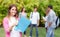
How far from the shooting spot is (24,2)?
55.7ft

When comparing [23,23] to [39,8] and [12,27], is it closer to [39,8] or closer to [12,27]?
[12,27]

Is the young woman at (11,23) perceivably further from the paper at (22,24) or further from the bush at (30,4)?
the bush at (30,4)

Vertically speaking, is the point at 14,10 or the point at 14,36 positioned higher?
the point at 14,10

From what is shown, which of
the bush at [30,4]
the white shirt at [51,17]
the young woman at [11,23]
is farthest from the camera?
the bush at [30,4]

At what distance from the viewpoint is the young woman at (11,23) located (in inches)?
165

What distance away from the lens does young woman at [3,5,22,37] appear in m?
4.20

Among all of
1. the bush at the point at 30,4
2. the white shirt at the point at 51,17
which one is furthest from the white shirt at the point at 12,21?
the bush at the point at 30,4

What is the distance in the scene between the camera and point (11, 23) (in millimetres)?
4230

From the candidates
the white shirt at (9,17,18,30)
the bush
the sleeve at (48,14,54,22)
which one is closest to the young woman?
the white shirt at (9,17,18,30)

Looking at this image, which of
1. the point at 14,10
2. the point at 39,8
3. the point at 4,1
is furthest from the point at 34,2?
the point at 14,10

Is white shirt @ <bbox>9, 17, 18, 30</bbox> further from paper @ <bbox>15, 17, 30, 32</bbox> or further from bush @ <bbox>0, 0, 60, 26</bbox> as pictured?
bush @ <bbox>0, 0, 60, 26</bbox>

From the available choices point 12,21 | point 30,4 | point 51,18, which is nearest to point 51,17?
point 51,18

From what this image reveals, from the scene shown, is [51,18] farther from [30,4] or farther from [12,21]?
[30,4]

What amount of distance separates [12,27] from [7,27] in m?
0.09
